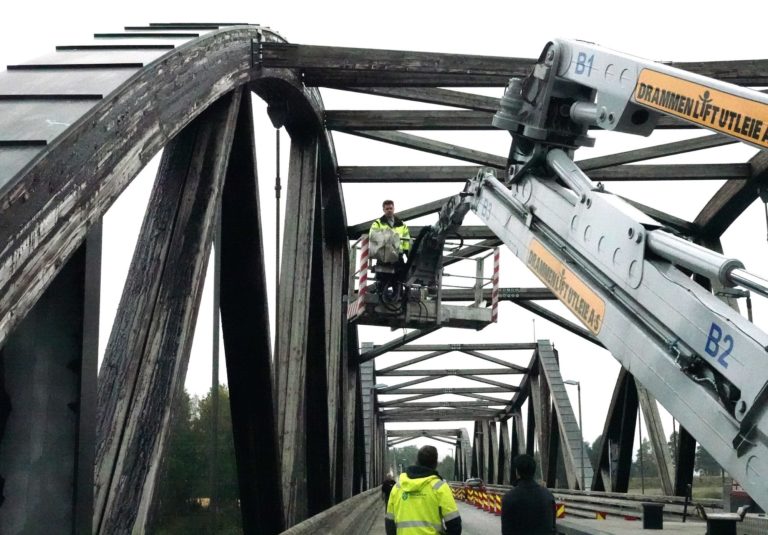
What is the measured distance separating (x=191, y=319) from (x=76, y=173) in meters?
1.88

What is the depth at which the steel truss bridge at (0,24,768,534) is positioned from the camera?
15.1 feet

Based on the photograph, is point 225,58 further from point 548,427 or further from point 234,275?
point 548,427

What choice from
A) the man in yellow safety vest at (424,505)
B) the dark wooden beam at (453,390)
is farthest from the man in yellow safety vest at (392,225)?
the dark wooden beam at (453,390)

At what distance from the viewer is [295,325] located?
39.8 ft

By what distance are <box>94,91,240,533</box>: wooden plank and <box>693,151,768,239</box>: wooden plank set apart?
Result: 11.4 metres

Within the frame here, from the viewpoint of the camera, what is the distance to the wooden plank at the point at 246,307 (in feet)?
28.0

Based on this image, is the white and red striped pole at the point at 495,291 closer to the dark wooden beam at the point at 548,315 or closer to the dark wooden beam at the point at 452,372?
the dark wooden beam at the point at 548,315

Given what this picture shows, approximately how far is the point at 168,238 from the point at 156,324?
674 millimetres

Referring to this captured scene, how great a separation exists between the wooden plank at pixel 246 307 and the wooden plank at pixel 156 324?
2.72ft

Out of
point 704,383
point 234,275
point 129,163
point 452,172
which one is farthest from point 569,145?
point 452,172

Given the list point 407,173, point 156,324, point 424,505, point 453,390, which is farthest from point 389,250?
point 453,390

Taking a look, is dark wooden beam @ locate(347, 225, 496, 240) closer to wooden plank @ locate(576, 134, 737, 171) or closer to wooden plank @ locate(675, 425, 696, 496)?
wooden plank @ locate(576, 134, 737, 171)

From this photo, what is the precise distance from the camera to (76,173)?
15.8 ft

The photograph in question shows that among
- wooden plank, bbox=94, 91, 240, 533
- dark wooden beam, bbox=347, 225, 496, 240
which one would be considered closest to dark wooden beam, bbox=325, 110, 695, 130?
dark wooden beam, bbox=347, 225, 496, 240
